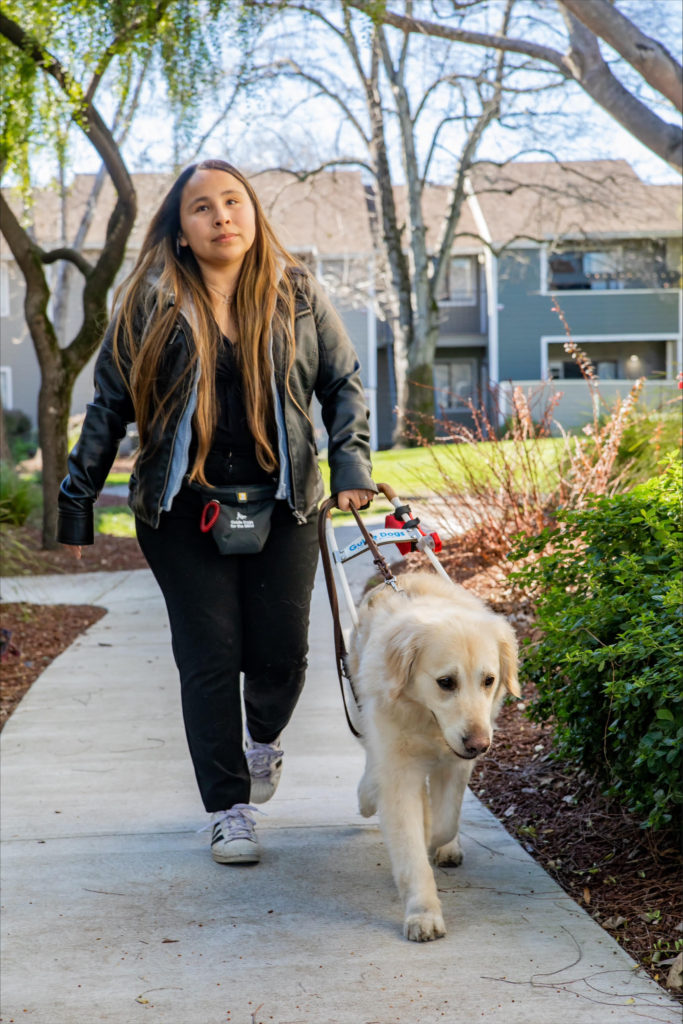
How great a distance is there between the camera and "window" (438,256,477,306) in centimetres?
3572

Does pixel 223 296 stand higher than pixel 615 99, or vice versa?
pixel 615 99

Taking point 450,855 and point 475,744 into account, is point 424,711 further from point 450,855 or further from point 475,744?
point 450,855

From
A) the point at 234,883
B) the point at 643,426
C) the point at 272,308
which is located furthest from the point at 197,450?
the point at 643,426

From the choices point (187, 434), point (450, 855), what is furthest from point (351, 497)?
point (450, 855)

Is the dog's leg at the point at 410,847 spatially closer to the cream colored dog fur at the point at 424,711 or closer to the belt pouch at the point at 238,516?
the cream colored dog fur at the point at 424,711

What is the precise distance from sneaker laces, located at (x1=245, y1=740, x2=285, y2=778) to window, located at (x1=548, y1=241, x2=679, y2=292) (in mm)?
29782

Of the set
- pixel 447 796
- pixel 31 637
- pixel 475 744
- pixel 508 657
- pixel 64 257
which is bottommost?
pixel 31 637

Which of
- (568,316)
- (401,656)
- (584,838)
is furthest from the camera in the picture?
(568,316)

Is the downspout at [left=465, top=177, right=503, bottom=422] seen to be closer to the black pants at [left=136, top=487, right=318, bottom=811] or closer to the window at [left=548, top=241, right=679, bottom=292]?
the window at [left=548, top=241, right=679, bottom=292]

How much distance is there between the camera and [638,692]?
3.32 meters

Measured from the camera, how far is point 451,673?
10.4 feet

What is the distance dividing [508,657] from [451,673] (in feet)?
0.97

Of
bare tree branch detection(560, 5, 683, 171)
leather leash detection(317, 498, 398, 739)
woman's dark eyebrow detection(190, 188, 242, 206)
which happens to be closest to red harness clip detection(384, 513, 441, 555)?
leather leash detection(317, 498, 398, 739)

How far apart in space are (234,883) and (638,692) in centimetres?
150
